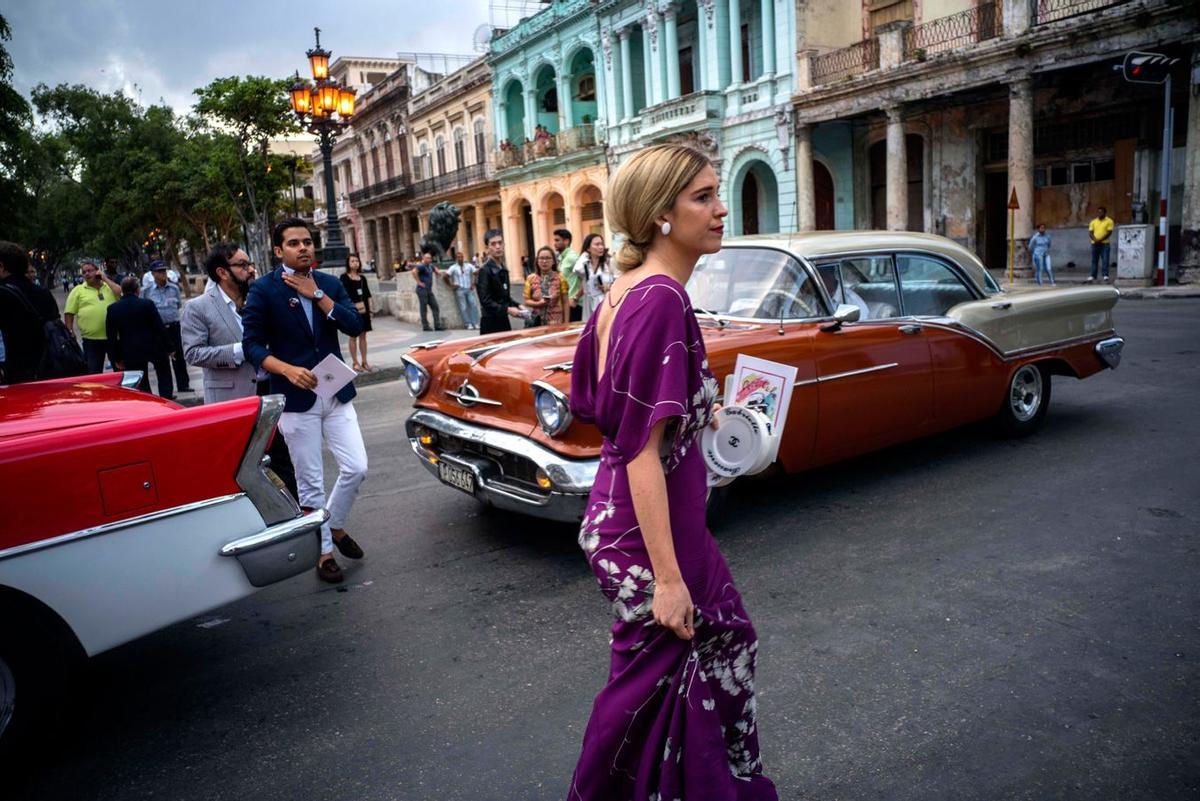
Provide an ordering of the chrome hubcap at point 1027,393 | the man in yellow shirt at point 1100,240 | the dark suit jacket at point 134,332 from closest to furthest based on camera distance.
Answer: the chrome hubcap at point 1027,393 → the dark suit jacket at point 134,332 → the man in yellow shirt at point 1100,240

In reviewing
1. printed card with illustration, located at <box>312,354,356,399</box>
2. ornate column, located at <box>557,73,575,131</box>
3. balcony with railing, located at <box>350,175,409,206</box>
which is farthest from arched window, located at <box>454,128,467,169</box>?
printed card with illustration, located at <box>312,354,356,399</box>

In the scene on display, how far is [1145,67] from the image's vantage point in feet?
50.3

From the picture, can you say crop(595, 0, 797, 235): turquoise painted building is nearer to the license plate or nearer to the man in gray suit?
the man in gray suit

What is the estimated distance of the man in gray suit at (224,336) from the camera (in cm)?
498

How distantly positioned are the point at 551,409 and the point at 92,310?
8.28 metres

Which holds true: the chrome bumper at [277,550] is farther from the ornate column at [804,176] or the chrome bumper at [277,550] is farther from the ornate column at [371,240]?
the ornate column at [371,240]

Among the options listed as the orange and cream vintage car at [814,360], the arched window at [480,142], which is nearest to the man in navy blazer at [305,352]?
the orange and cream vintage car at [814,360]

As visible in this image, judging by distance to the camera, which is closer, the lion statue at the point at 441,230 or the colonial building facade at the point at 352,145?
the lion statue at the point at 441,230

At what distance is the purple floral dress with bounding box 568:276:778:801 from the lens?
180cm

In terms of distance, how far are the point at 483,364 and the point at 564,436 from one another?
0.83 meters

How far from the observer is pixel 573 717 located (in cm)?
299

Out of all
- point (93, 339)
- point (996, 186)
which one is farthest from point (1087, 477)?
point (996, 186)

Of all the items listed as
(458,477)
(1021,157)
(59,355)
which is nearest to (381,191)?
(1021,157)

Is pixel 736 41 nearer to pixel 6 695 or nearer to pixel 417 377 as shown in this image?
pixel 417 377
